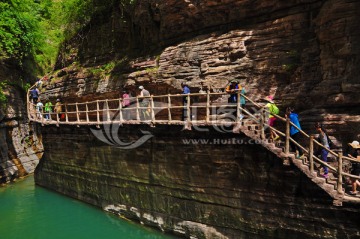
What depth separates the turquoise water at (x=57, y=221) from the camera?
1248 centimetres

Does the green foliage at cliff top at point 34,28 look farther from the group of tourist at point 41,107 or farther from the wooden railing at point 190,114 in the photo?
the wooden railing at point 190,114

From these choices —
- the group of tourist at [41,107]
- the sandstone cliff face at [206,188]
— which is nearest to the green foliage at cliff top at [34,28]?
the group of tourist at [41,107]

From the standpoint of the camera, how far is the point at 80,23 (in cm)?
2162

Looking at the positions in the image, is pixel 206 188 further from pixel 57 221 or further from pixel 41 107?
pixel 41 107

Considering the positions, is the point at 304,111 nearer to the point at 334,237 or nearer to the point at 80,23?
the point at 334,237

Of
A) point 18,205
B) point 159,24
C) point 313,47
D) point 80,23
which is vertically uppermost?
point 80,23

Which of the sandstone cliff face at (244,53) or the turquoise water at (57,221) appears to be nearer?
the sandstone cliff face at (244,53)

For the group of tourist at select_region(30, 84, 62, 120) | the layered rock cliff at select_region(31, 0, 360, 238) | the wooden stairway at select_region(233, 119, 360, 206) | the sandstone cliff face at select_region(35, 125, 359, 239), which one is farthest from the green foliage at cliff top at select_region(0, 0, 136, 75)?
the wooden stairway at select_region(233, 119, 360, 206)

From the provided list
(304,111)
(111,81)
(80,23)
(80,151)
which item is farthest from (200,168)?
(80,23)

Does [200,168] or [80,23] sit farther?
[80,23]

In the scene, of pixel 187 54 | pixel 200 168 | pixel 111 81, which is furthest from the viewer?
pixel 111 81

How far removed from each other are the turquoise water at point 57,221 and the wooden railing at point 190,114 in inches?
180

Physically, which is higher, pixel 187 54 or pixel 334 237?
pixel 187 54

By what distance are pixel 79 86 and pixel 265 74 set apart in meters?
12.8
